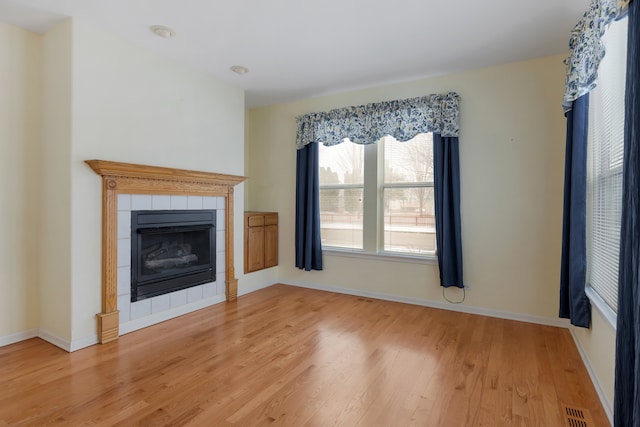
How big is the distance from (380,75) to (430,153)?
1048mm

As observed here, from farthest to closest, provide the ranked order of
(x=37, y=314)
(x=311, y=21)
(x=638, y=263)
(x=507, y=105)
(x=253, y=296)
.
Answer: (x=253, y=296) < (x=507, y=105) < (x=37, y=314) < (x=311, y=21) < (x=638, y=263)

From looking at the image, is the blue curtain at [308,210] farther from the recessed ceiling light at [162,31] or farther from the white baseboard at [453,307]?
the recessed ceiling light at [162,31]

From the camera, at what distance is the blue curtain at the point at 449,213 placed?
3662mm

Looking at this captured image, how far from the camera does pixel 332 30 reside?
286 cm

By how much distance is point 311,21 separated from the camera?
273 cm

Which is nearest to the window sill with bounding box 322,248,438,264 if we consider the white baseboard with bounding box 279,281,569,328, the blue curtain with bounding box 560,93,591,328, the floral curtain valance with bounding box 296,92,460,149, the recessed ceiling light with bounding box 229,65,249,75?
the white baseboard with bounding box 279,281,569,328

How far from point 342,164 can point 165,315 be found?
9.02 feet

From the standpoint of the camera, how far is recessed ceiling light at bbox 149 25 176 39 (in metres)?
2.83

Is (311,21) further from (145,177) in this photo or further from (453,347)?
(453,347)

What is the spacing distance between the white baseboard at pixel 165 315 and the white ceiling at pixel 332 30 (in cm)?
253

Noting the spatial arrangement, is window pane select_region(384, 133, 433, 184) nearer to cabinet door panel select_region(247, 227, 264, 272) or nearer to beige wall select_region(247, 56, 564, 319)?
beige wall select_region(247, 56, 564, 319)

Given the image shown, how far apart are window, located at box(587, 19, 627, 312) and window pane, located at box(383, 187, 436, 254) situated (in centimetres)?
156

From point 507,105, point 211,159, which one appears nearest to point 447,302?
point 507,105

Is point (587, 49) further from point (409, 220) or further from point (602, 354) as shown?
point (409, 220)
